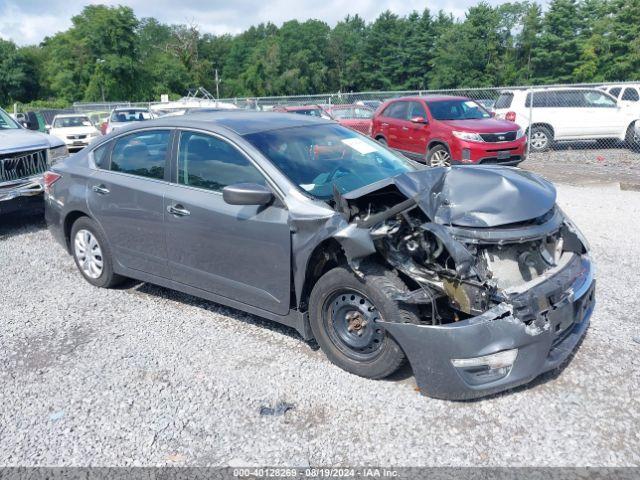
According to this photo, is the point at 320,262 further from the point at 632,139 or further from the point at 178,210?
the point at 632,139

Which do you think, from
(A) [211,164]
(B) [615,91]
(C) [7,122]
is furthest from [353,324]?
(B) [615,91]

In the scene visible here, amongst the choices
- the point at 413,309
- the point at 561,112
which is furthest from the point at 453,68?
the point at 413,309

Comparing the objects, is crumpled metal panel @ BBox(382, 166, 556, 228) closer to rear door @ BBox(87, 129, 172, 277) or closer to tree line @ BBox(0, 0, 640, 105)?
rear door @ BBox(87, 129, 172, 277)

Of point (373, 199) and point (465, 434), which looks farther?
point (373, 199)

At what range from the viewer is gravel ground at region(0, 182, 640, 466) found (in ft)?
9.84

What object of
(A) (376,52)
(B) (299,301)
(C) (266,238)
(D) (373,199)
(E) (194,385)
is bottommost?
(E) (194,385)

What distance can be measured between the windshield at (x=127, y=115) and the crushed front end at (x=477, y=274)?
18.5m

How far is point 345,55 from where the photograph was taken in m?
86.1

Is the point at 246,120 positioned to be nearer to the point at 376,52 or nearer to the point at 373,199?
the point at 373,199

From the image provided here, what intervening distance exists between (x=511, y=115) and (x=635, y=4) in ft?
150

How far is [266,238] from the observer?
3.89 meters

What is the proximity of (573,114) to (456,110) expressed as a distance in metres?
4.70

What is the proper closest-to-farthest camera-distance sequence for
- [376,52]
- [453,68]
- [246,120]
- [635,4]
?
[246,120] < [635,4] < [453,68] < [376,52]

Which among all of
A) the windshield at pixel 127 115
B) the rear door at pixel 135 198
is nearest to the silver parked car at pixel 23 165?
the rear door at pixel 135 198
